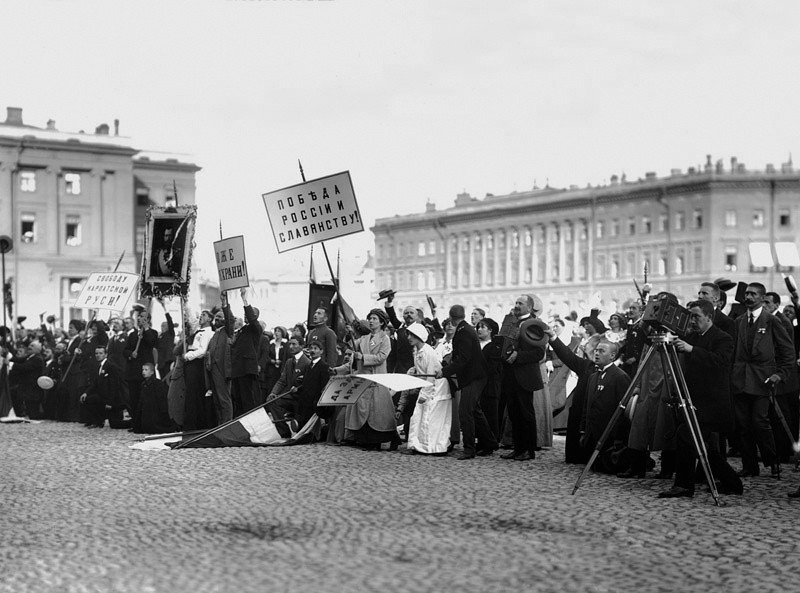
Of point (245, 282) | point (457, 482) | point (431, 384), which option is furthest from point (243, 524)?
point (245, 282)

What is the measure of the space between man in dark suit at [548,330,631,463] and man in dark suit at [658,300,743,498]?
1.85 meters

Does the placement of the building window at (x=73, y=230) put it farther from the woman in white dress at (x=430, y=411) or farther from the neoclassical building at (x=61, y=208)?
the woman in white dress at (x=430, y=411)

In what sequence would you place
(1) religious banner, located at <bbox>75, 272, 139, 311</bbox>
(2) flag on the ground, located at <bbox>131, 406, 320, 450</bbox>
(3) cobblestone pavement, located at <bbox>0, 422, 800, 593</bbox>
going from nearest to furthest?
1. (3) cobblestone pavement, located at <bbox>0, 422, 800, 593</bbox>
2. (2) flag on the ground, located at <bbox>131, 406, 320, 450</bbox>
3. (1) religious banner, located at <bbox>75, 272, 139, 311</bbox>

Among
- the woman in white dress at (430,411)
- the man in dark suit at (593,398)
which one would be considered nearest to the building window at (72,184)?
the woman in white dress at (430,411)

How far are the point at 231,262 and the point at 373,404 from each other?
319 centimetres

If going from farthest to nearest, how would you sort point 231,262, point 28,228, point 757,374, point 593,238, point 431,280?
1. point 431,280
2. point 593,238
3. point 28,228
4. point 231,262
5. point 757,374

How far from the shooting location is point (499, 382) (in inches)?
614

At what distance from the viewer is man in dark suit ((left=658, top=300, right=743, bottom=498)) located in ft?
34.7

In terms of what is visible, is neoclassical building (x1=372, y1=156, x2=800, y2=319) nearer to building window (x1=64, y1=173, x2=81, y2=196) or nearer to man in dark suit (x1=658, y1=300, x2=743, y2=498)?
building window (x1=64, y1=173, x2=81, y2=196)

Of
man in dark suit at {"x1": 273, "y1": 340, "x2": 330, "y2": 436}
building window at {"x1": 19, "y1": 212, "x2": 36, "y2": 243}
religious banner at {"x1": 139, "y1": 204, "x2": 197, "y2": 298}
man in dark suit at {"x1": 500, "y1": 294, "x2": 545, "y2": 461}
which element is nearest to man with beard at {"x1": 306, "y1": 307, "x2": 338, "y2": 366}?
man in dark suit at {"x1": 273, "y1": 340, "x2": 330, "y2": 436}

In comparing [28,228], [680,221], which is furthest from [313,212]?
[680,221]

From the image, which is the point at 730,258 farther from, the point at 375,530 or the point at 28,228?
the point at 375,530

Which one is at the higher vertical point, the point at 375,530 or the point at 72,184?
the point at 72,184

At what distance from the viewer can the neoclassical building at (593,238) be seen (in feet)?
306
